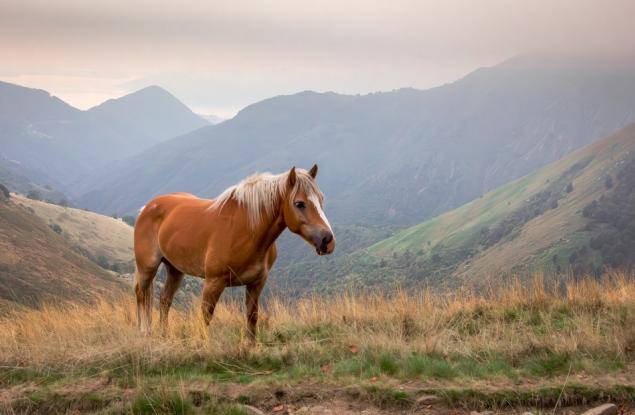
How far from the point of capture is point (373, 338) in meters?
7.16

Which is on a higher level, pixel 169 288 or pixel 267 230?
pixel 267 230

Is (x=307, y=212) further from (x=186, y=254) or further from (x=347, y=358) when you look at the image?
(x=186, y=254)

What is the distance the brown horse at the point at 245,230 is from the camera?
675 centimetres

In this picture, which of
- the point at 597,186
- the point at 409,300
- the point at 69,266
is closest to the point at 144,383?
the point at 409,300

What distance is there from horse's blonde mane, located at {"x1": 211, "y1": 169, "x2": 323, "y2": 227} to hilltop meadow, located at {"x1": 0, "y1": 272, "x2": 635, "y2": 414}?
1553mm

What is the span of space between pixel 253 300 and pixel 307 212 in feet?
4.89

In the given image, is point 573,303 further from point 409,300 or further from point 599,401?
point 599,401

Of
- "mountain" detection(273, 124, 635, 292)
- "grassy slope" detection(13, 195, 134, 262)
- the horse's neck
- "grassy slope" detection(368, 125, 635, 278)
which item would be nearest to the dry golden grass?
the horse's neck

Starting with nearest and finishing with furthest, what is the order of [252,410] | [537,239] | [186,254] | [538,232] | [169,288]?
1. [252,410]
2. [186,254]
3. [169,288]
4. [537,239]
5. [538,232]

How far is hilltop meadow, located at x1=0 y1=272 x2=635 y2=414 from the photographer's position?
5.70 m

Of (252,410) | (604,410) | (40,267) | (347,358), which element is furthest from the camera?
(40,267)

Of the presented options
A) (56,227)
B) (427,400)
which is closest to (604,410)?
(427,400)

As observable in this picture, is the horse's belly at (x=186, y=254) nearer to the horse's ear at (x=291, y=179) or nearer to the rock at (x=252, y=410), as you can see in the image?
the horse's ear at (x=291, y=179)

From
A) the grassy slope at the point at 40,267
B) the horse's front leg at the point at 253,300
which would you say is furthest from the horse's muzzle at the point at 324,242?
the grassy slope at the point at 40,267
